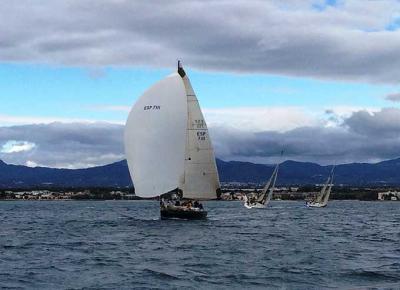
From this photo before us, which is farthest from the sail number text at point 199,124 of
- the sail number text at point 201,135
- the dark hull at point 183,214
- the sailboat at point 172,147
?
the dark hull at point 183,214

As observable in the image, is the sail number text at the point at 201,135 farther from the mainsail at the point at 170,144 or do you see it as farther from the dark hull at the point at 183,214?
the dark hull at the point at 183,214

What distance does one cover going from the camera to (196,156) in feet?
238

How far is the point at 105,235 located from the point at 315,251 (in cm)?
1899

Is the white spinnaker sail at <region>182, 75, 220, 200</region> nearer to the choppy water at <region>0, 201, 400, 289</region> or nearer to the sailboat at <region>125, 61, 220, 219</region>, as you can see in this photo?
the sailboat at <region>125, 61, 220, 219</region>

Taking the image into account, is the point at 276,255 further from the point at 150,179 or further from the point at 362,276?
the point at 150,179

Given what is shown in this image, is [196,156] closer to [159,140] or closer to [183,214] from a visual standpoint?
[159,140]

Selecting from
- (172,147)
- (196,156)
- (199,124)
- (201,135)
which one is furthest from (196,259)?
(199,124)

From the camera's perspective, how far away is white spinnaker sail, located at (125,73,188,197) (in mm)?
71000

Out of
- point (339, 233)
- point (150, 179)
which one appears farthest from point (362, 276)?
point (150, 179)

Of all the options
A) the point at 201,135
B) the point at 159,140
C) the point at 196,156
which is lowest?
the point at 196,156

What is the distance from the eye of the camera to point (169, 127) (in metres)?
71.2

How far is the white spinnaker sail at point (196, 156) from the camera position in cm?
7238

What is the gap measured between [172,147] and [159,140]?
1354 mm

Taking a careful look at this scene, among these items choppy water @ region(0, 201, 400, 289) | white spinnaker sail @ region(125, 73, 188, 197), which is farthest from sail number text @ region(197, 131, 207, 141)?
choppy water @ region(0, 201, 400, 289)
